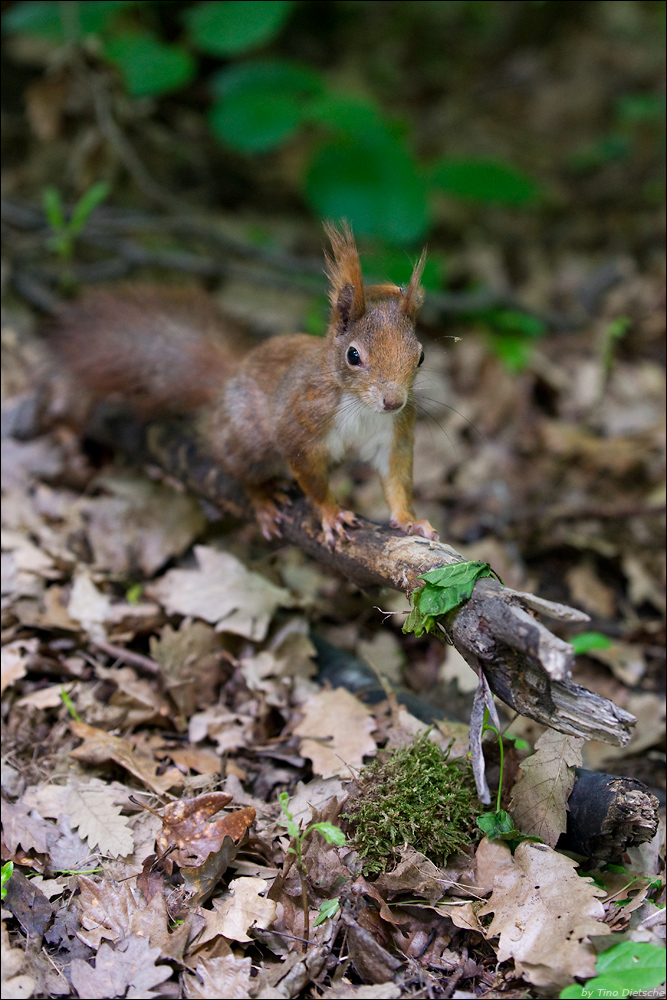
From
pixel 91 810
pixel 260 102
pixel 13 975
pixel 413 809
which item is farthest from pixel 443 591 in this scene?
pixel 260 102

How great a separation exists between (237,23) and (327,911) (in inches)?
215

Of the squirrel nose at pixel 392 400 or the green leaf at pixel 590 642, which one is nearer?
the squirrel nose at pixel 392 400

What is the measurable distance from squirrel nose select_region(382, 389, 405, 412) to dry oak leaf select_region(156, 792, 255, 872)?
1.55m

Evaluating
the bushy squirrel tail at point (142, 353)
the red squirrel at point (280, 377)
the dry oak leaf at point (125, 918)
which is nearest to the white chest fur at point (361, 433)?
the red squirrel at point (280, 377)

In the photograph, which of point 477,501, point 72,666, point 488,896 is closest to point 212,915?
point 488,896

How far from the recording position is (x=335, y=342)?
3.38 meters

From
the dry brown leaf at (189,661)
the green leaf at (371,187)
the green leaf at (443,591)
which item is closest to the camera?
the green leaf at (443,591)

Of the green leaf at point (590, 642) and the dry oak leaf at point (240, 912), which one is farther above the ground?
the green leaf at point (590, 642)

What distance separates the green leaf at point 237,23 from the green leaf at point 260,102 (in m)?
0.50

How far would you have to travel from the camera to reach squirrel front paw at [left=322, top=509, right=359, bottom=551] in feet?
10.8

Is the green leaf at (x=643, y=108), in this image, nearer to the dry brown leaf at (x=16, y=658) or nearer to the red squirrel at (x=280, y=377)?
the red squirrel at (x=280, y=377)

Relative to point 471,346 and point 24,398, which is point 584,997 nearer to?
point 24,398

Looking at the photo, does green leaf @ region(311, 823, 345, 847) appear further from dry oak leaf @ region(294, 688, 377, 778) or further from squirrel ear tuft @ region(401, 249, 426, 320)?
squirrel ear tuft @ region(401, 249, 426, 320)

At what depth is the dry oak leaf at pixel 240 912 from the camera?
2436 millimetres
